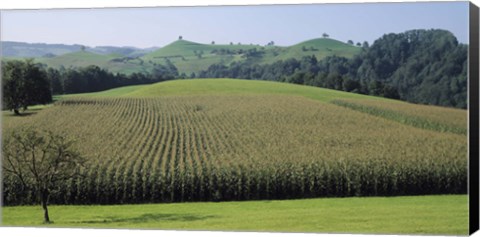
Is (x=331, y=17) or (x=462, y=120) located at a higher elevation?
(x=331, y=17)

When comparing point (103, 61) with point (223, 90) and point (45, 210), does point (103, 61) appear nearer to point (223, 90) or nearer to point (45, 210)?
point (223, 90)

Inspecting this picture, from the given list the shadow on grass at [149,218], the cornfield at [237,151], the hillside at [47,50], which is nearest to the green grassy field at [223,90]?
the cornfield at [237,151]

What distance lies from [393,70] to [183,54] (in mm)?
3781

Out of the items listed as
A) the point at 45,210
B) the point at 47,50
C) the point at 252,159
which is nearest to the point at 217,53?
the point at 252,159

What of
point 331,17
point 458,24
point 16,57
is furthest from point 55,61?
point 458,24

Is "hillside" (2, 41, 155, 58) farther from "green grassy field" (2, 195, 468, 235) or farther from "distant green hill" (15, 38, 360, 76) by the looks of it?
"green grassy field" (2, 195, 468, 235)

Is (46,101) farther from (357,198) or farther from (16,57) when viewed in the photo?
(357,198)

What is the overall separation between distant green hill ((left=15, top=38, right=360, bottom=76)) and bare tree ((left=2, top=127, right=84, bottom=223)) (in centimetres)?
149

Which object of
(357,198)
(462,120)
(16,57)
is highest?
(16,57)

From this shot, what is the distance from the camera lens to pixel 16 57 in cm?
1941

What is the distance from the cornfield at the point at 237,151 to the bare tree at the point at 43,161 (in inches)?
6.8

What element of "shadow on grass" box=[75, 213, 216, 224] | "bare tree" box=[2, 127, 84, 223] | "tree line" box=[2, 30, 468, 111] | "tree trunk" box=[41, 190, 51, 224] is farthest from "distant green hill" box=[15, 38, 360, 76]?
"shadow on grass" box=[75, 213, 216, 224]

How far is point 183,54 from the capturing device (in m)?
18.9

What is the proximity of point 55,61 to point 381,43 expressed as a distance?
614 centimetres
